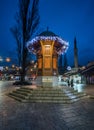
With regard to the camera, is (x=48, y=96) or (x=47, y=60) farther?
(x=47, y=60)

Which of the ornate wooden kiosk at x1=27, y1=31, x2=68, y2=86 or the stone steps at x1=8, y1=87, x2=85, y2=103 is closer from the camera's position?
the stone steps at x1=8, y1=87, x2=85, y2=103

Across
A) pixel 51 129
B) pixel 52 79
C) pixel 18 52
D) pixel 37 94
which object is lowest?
pixel 51 129

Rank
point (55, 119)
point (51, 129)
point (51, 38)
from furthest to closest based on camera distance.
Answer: point (51, 38) → point (55, 119) → point (51, 129)

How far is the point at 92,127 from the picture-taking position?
7.39 metres

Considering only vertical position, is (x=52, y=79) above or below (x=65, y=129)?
above

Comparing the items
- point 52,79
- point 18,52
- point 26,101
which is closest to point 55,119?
point 26,101

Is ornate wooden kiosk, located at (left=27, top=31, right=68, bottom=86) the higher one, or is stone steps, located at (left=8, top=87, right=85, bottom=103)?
ornate wooden kiosk, located at (left=27, top=31, right=68, bottom=86)

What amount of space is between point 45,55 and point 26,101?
16.2ft

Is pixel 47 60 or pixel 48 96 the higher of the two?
pixel 47 60

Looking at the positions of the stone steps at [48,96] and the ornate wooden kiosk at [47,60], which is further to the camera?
the ornate wooden kiosk at [47,60]

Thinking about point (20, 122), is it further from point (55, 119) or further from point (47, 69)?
point (47, 69)

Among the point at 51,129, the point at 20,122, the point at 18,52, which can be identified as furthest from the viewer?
the point at 18,52

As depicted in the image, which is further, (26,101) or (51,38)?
(51,38)

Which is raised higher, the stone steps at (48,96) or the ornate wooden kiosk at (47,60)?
the ornate wooden kiosk at (47,60)
